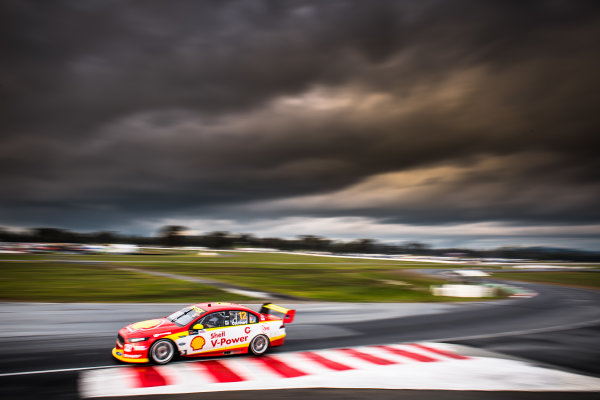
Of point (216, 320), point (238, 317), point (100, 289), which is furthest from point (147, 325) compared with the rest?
point (100, 289)

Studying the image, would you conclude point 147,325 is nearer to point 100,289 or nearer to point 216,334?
point 216,334

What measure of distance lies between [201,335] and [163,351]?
40.1 inches

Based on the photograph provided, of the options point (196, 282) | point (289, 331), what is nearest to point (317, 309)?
point (289, 331)

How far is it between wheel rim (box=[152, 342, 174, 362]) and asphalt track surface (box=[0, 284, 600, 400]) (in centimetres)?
141

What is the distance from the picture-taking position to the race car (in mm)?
9922

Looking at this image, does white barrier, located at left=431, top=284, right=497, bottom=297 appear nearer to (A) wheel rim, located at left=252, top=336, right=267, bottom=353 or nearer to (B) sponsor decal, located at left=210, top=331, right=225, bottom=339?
(A) wheel rim, located at left=252, top=336, right=267, bottom=353

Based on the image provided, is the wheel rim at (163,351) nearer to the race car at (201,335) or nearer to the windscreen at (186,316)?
the race car at (201,335)

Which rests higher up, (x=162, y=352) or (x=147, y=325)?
(x=147, y=325)

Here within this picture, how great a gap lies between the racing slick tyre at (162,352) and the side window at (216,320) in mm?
998

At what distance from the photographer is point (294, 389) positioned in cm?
888

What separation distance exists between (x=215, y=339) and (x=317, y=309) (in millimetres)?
10538

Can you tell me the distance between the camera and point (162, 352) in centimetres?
1009

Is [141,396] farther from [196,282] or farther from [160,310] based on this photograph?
[196,282]

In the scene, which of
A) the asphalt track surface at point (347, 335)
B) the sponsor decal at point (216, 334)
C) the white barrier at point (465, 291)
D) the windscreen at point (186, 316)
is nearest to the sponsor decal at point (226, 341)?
the sponsor decal at point (216, 334)
